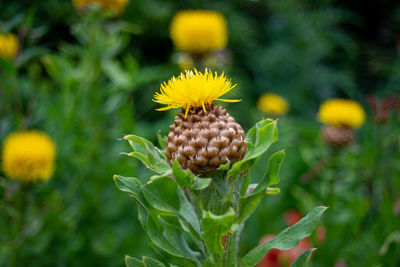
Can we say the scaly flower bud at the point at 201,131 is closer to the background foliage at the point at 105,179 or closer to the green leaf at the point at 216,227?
the green leaf at the point at 216,227

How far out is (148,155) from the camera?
701 mm

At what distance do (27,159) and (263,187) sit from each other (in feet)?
4.14

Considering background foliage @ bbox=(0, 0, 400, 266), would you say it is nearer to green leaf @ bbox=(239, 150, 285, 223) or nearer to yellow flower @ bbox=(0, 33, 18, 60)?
yellow flower @ bbox=(0, 33, 18, 60)

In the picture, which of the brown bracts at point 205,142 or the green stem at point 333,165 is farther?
the green stem at point 333,165

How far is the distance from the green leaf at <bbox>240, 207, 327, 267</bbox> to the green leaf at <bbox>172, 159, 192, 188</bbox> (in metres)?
0.20

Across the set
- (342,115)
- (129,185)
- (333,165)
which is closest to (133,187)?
(129,185)

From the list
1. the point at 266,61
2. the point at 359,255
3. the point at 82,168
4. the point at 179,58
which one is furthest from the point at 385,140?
the point at 266,61

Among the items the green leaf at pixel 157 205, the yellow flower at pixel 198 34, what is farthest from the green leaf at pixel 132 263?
the yellow flower at pixel 198 34

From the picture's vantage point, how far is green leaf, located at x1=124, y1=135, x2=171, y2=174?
69cm

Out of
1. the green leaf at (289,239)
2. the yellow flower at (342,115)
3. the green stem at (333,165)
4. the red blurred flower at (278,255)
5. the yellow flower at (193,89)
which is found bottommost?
the red blurred flower at (278,255)

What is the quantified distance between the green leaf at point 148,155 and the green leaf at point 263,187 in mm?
158

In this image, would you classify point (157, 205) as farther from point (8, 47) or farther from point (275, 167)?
point (8, 47)

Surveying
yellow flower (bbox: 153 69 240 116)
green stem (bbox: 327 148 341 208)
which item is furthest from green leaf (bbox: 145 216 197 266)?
green stem (bbox: 327 148 341 208)

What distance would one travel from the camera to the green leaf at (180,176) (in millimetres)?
646
